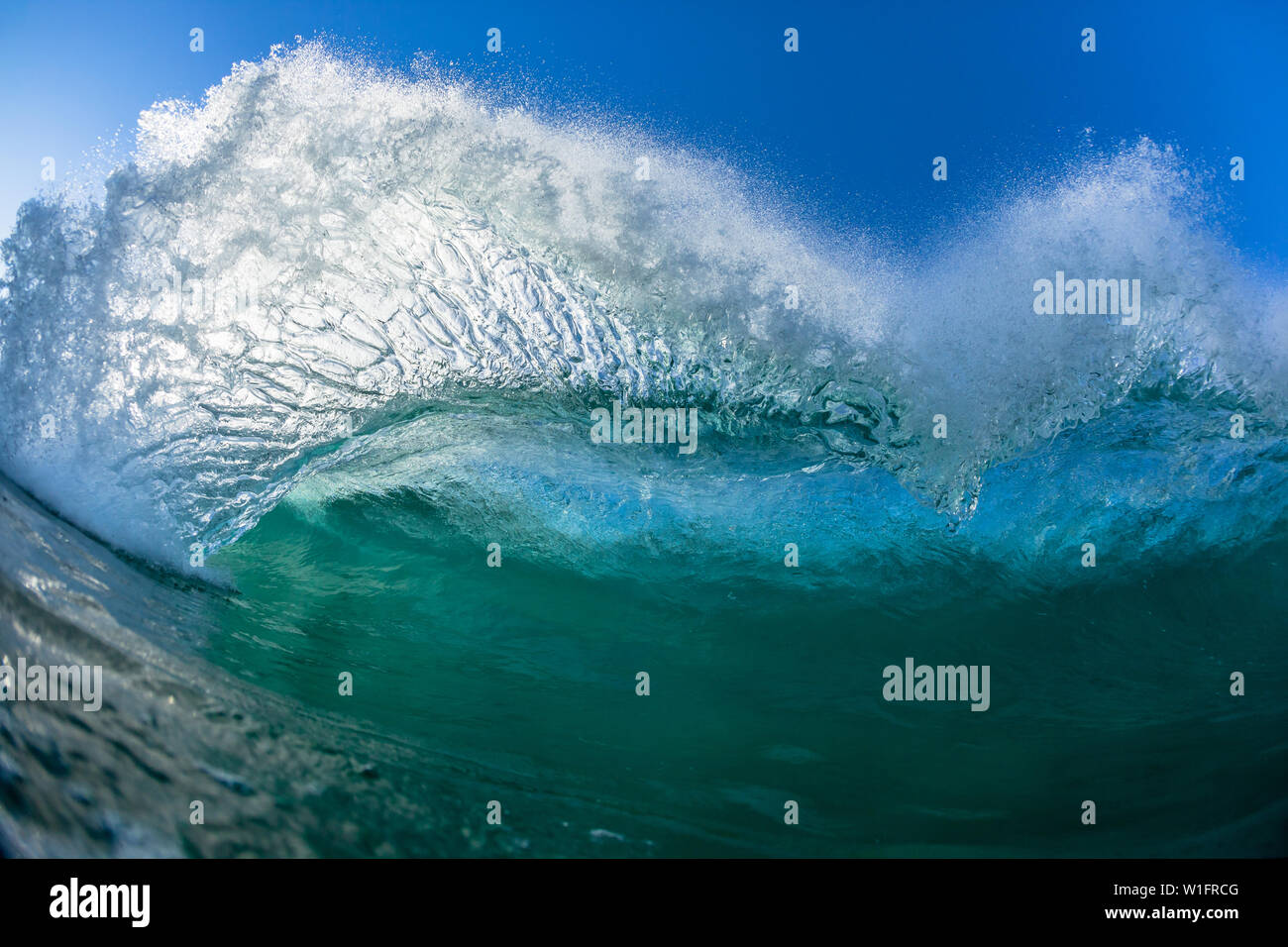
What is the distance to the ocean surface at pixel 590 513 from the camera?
296 cm

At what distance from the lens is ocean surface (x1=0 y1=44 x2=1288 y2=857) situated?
296 centimetres

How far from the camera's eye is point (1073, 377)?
588 centimetres

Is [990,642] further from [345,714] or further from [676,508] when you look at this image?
[345,714]

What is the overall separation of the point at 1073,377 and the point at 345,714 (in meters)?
5.52

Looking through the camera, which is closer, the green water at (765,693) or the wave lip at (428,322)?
the green water at (765,693)

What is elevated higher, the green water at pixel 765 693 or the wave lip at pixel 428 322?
the wave lip at pixel 428 322

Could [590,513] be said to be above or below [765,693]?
above

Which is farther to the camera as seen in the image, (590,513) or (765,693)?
(590,513)

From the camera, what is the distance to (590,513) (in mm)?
5715

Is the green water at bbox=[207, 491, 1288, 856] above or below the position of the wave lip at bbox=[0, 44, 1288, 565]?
below

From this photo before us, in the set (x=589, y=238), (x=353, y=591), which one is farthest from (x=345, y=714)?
(x=589, y=238)

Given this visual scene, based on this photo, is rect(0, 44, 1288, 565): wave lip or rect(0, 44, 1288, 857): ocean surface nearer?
rect(0, 44, 1288, 857): ocean surface
